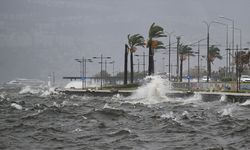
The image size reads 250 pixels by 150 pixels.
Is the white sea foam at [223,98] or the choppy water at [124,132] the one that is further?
the white sea foam at [223,98]

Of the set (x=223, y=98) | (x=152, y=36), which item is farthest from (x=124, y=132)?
(x=152, y=36)

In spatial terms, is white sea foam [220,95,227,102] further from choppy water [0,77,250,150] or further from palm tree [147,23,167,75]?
palm tree [147,23,167,75]

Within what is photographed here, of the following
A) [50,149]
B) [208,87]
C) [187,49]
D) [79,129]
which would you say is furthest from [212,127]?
[187,49]

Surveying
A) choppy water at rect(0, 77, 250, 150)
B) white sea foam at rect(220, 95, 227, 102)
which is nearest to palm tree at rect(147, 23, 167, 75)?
white sea foam at rect(220, 95, 227, 102)

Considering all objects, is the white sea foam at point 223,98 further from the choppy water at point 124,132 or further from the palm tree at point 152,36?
the palm tree at point 152,36

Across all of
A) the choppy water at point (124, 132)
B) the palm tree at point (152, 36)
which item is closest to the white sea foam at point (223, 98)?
the choppy water at point (124, 132)

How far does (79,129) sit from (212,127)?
297 inches

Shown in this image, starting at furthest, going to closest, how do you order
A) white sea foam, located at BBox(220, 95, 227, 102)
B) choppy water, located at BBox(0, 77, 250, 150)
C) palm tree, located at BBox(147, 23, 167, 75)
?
palm tree, located at BBox(147, 23, 167, 75)
white sea foam, located at BBox(220, 95, 227, 102)
choppy water, located at BBox(0, 77, 250, 150)

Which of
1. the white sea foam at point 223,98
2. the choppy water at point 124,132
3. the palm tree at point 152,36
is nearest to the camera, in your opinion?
the choppy water at point 124,132

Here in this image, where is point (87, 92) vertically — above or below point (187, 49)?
below

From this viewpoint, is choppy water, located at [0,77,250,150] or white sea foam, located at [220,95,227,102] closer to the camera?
choppy water, located at [0,77,250,150]

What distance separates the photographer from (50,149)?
2262 centimetres

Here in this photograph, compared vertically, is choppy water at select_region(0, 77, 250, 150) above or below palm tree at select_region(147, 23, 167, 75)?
below

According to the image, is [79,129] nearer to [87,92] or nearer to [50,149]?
[50,149]
